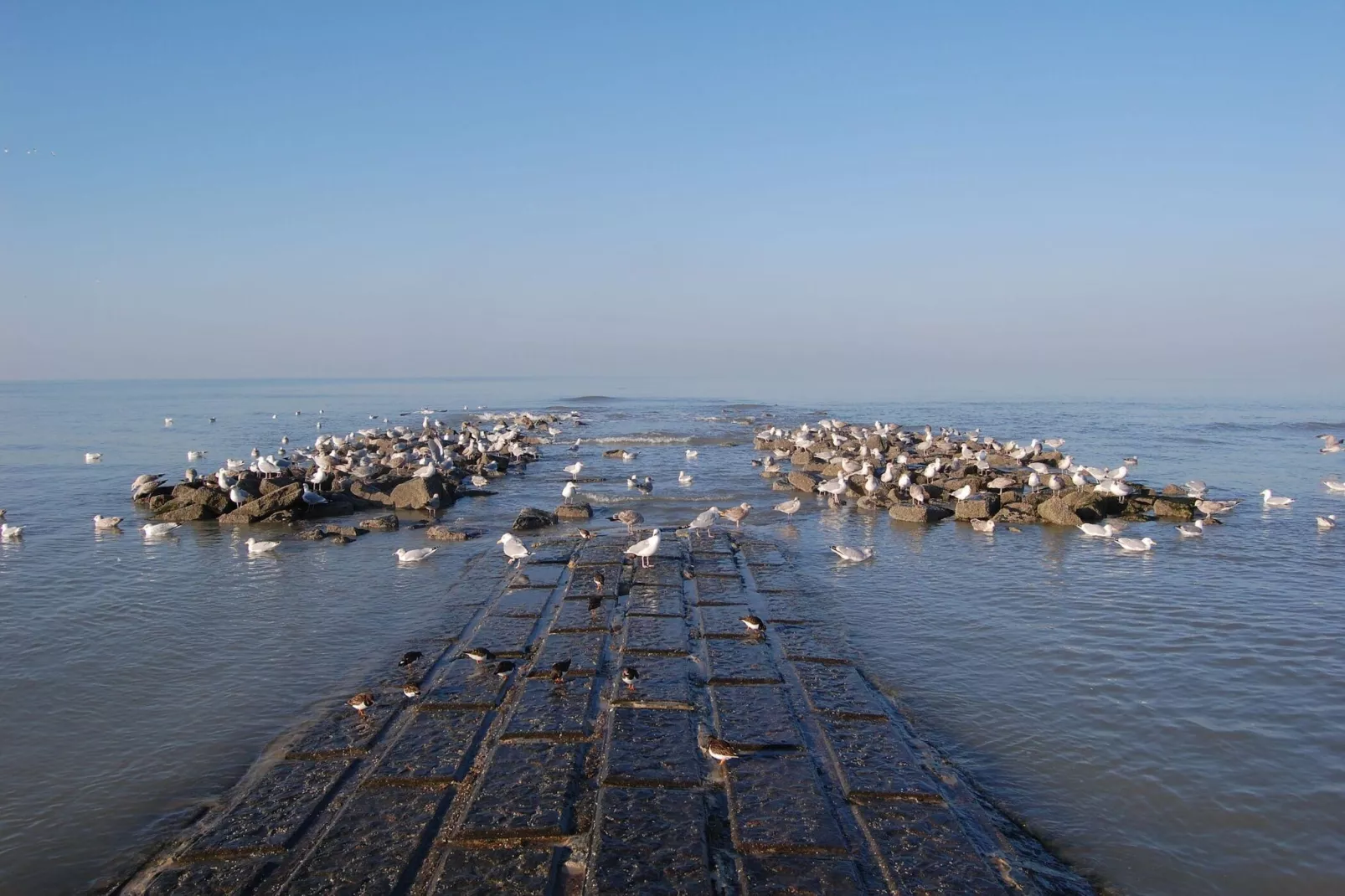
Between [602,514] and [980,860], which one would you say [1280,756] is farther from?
[602,514]

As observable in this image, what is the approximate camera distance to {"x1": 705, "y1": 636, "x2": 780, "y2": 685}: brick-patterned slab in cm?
776

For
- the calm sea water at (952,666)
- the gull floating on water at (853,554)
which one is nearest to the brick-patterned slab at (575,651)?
the calm sea water at (952,666)

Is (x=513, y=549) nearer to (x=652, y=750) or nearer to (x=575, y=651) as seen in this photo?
(x=575, y=651)

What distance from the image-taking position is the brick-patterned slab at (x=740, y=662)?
7762mm

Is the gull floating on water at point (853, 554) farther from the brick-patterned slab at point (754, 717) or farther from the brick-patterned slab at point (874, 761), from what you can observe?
the brick-patterned slab at point (874, 761)

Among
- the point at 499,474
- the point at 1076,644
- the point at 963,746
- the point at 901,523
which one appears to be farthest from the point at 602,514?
the point at 963,746

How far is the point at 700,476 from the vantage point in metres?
25.3

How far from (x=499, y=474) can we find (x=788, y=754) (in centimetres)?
2044

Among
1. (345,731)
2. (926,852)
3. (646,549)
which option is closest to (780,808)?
(926,852)

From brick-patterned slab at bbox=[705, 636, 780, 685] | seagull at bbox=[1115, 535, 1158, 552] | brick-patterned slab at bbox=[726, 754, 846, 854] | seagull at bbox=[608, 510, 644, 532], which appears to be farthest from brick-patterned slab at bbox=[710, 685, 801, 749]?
seagull at bbox=[1115, 535, 1158, 552]

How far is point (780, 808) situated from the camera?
5.46 metres

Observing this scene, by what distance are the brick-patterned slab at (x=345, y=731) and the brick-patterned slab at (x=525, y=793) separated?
4.07 feet

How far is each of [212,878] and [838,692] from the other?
4975 millimetres

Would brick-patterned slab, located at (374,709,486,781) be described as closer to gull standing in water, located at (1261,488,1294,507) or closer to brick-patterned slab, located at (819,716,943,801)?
brick-patterned slab, located at (819,716,943,801)
